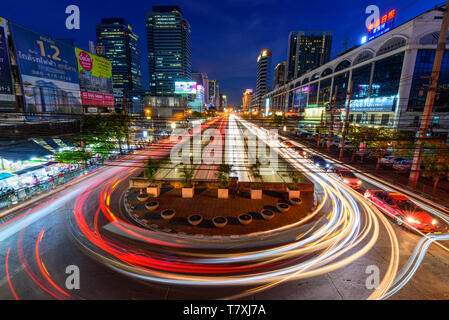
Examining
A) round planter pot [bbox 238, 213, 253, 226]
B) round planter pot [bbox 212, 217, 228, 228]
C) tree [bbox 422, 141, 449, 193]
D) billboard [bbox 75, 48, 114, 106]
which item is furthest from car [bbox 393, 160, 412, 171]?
billboard [bbox 75, 48, 114, 106]

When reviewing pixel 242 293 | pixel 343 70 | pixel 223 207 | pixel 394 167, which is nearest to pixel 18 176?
pixel 223 207

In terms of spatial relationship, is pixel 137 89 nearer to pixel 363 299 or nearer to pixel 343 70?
pixel 343 70

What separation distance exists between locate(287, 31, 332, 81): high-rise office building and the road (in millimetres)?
144814

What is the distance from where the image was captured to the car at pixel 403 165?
21791 mm

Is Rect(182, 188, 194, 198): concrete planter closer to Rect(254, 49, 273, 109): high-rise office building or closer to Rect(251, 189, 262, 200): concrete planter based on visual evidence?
Rect(251, 189, 262, 200): concrete planter

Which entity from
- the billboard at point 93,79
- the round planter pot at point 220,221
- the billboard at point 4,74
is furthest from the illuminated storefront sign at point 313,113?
the billboard at point 4,74

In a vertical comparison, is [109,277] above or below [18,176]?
below

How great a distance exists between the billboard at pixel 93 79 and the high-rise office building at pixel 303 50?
423 feet

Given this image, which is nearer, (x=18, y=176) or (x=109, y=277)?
(x=109, y=277)

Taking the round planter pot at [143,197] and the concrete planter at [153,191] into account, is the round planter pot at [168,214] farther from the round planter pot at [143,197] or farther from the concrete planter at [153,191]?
the concrete planter at [153,191]

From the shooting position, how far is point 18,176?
15.8 metres

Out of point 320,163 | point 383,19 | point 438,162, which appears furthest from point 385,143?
point 383,19
